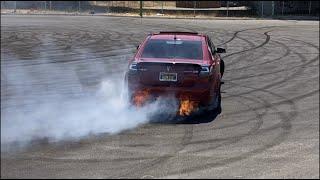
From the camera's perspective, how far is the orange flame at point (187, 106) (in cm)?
982

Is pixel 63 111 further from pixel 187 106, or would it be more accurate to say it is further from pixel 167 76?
pixel 187 106

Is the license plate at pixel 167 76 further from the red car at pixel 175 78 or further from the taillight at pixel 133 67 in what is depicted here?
the taillight at pixel 133 67

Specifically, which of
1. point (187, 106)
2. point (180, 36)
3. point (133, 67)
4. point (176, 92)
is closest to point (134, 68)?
point (133, 67)

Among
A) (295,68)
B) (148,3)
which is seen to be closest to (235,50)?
(295,68)

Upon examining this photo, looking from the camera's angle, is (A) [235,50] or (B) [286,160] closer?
(B) [286,160]

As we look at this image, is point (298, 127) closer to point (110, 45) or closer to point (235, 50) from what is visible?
point (235, 50)

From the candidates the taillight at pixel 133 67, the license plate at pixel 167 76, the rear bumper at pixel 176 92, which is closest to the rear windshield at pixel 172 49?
the taillight at pixel 133 67

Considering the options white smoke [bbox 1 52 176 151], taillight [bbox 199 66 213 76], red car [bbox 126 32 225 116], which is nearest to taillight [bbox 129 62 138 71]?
red car [bbox 126 32 225 116]

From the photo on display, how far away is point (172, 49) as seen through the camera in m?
10.3

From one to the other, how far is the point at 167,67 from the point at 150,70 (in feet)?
1.09

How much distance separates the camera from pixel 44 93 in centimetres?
1165

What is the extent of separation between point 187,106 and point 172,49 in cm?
125

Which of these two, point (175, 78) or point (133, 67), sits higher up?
point (133, 67)

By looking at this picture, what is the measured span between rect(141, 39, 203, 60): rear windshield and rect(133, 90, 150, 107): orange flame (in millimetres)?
785
